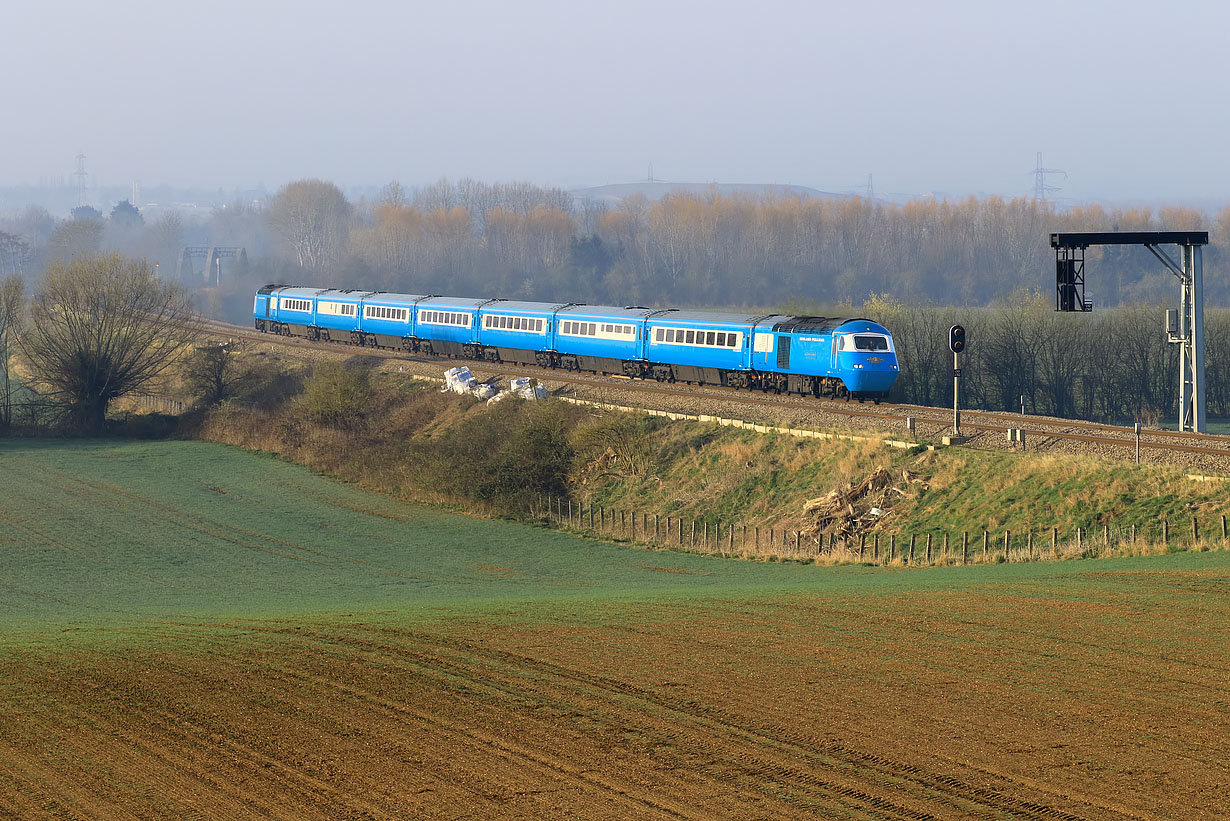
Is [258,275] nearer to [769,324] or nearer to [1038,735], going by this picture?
[769,324]

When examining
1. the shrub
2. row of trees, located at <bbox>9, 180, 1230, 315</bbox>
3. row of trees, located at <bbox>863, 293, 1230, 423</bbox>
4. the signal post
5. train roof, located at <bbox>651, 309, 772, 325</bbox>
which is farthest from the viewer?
row of trees, located at <bbox>9, 180, 1230, 315</bbox>

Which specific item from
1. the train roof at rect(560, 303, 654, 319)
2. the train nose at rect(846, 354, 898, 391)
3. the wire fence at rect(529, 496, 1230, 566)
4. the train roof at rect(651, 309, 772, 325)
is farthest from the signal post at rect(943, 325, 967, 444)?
the train roof at rect(560, 303, 654, 319)

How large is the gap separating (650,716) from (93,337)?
2476 inches

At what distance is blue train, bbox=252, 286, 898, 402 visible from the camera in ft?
154

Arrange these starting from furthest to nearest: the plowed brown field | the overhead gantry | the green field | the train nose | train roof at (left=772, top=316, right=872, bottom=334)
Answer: train roof at (left=772, top=316, right=872, bottom=334) < the train nose < the overhead gantry < the green field < the plowed brown field

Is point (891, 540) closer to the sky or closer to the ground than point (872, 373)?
closer to the ground

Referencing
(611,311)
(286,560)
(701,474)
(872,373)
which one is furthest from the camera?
(611,311)

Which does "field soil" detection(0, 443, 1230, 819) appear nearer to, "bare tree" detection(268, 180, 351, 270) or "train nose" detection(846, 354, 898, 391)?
"train nose" detection(846, 354, 898, 391)

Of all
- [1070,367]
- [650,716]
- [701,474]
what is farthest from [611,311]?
[650,716]

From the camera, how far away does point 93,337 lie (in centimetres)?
7062

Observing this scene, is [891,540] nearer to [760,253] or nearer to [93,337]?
[93,337]

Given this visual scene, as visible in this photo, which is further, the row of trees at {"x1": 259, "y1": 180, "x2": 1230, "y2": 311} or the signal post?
the row of trees at {"x1": 259, "y1": 180, "x2": 1230, "y2": 311}

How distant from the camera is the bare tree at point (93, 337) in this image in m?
69.8

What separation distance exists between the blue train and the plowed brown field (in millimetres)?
24736
